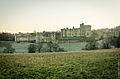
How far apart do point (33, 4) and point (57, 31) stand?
71 centimetres

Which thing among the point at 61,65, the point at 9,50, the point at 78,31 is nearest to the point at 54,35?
the point at 78,31

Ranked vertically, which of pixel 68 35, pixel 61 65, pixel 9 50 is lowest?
pixel 61 65

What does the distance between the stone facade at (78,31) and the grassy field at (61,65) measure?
37 cm

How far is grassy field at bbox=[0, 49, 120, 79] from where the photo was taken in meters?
4.68

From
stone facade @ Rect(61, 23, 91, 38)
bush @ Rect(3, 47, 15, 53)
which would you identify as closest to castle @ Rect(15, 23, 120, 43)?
stone facade @ Rect(61, 23, 91, 38)

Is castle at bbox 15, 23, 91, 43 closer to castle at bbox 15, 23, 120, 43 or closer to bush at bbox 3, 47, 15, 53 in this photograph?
castle at bbox 15, 23, 120, 43

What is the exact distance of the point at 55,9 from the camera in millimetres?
5035

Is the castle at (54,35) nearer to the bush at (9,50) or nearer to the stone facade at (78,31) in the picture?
the stone facade at (78,31)

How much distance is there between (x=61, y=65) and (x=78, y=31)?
781 millimetres

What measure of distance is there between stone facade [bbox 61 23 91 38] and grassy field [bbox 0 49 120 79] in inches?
14.6

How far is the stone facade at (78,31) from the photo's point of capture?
5.02 meters

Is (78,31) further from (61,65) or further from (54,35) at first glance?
(61,65)

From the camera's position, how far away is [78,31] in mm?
5082

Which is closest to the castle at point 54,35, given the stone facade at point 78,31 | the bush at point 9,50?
the stone facade at point 78,31
